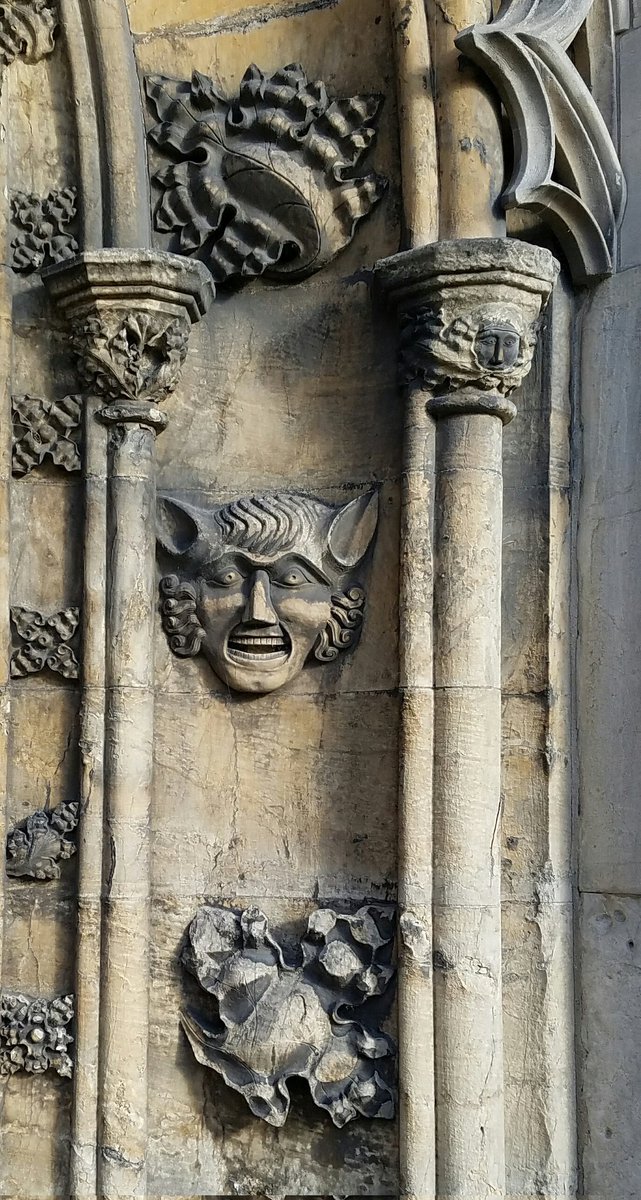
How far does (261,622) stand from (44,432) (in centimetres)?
79

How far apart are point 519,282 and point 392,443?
1.77 ft

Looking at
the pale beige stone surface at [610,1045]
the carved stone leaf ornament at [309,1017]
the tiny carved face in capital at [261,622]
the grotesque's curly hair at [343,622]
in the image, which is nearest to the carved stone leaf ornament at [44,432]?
the tiny carved face in capital at [261,622]

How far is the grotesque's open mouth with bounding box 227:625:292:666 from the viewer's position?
11.0 ft

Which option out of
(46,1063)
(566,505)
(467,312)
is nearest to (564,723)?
(566,505)

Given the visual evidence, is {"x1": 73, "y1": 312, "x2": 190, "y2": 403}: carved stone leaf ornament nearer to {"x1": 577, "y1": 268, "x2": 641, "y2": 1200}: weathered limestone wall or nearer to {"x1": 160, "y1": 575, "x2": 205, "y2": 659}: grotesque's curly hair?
{"x1": 160, "y1": 575, "x2": 205, "y2": 659}: grotesque's curly hair

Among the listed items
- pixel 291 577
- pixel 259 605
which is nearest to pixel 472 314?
pixel 291 577

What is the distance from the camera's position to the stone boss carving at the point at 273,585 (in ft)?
10.9

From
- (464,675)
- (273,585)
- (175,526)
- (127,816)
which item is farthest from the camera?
(175,526)

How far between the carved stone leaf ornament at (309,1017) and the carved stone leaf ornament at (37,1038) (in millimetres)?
335

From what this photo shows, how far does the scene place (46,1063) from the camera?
3.24 meters

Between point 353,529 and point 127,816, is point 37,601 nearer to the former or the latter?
point 127,816

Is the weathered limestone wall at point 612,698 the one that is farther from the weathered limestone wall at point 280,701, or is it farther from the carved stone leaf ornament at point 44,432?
the carved stone leaf ornament at point 44,432

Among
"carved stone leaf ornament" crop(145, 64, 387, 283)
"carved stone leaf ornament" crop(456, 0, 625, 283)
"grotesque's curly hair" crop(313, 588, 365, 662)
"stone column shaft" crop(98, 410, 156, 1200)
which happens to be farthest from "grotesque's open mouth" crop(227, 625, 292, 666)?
"carved stone leaf ornament" crop(456, 0, 625, 283)

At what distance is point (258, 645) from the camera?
335 centimetres
